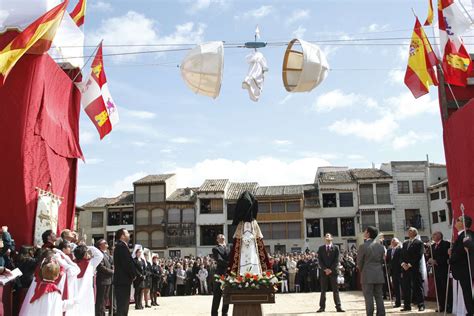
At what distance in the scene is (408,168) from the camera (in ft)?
145

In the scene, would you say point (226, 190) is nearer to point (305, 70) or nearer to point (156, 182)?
point (156, 182)

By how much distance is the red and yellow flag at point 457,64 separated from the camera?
11.4 meters

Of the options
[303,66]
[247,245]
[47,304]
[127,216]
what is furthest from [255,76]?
[127,216]

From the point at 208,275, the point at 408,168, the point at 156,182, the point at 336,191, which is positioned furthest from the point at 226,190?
the point at 208,275

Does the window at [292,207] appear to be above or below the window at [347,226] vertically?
above

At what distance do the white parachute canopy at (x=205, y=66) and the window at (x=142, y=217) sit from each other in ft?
132

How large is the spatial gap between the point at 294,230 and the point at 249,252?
118 ft

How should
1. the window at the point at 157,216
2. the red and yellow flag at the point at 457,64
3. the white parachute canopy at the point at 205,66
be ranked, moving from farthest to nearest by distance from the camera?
the window at the point at 157,216 < the red and yellow flag at the point at 457,64 < the white parachute canopy at the point at 205,66

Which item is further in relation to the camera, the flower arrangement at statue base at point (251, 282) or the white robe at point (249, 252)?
the white robe at point (249, 252)

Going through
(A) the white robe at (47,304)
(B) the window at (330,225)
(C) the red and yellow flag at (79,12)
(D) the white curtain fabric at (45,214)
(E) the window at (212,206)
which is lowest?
(A) the white robe at (47,304)

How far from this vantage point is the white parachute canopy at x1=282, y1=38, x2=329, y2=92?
26.3 ft

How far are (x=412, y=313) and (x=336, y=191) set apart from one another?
112ft

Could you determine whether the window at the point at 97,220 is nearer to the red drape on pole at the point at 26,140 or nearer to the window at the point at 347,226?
the window at the point at 347,226

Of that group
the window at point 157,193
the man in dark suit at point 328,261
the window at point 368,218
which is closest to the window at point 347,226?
the window at point 368,218
